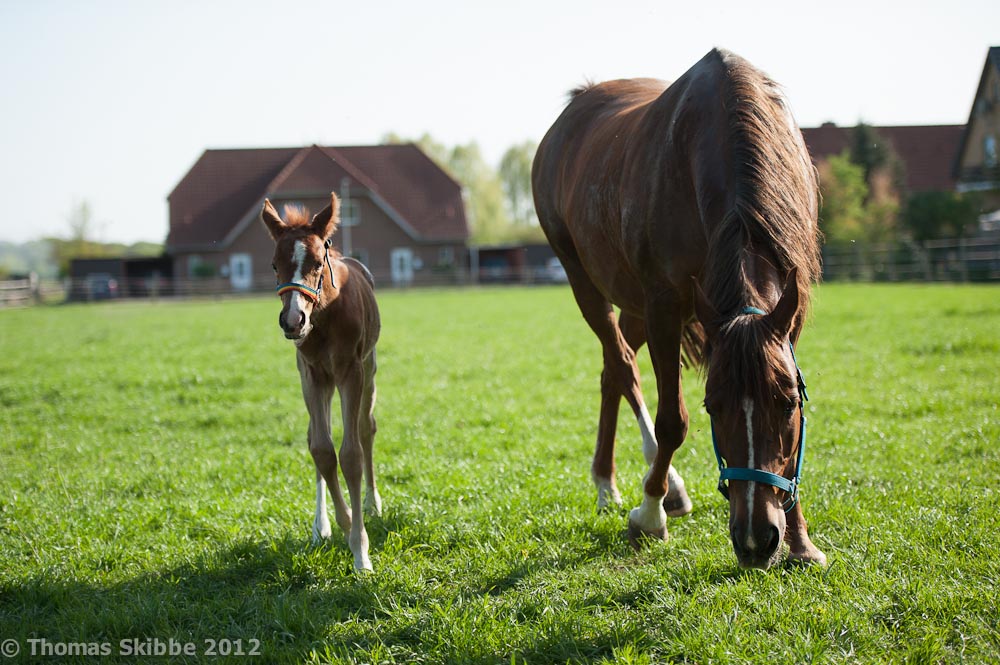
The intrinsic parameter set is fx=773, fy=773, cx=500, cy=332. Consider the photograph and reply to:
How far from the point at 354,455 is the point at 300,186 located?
3888 cm

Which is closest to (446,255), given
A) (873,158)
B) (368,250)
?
(368,250)

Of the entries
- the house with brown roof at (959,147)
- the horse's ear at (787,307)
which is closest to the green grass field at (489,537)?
the horse's ear at (787,307)

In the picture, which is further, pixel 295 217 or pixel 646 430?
pixel 646 430

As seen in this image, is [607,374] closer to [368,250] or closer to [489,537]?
[489,537]

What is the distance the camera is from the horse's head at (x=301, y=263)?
3.75m

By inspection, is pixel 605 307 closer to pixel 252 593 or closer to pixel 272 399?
pixel 252 593

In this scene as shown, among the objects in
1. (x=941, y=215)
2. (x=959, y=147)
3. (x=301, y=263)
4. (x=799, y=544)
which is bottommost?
(x=799, y=544)

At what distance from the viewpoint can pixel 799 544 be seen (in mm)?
3473

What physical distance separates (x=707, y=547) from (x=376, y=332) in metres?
2.37

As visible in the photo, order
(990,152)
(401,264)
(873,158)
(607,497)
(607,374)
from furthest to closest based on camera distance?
1. (401,264)
2. (873,158)
3. (990,152)
4. (607,374)
5. (607,497)

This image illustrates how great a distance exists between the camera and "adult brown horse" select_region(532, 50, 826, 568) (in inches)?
109

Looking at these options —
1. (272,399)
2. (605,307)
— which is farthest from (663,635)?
(272,399)

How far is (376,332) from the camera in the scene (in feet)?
16.2

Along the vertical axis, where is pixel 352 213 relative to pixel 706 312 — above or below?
above
